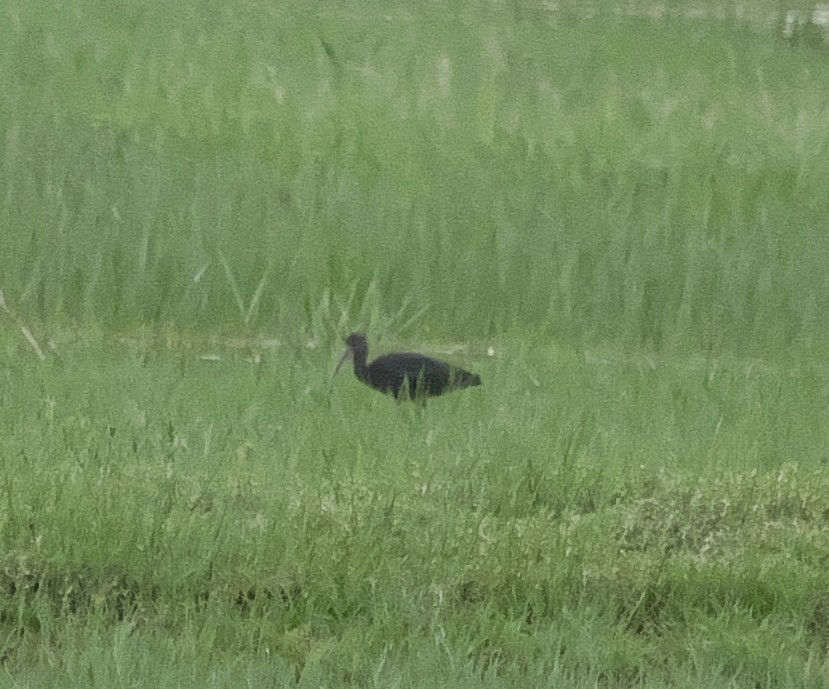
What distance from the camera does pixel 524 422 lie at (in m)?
5.29

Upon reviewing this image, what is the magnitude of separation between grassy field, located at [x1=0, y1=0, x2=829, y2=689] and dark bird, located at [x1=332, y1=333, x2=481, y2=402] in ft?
0.22

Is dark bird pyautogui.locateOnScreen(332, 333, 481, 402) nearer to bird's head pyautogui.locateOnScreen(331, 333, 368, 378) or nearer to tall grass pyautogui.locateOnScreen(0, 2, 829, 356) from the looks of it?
bird's head pyautogui.locateOnScreen(331, 333, 368, 378)

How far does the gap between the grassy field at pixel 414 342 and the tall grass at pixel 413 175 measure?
2cm

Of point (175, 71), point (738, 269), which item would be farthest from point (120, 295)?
point (738, 269)

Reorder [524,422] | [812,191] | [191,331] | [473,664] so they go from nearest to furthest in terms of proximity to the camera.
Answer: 1. [473,664]
2. [524,422]
3. [191,331]
4. [812,191]

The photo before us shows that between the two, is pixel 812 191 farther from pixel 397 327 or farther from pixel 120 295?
pixel 120 295

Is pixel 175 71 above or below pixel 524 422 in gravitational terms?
above

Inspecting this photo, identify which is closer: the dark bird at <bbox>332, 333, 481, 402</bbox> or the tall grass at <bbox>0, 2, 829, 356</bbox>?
the dark bird at <bbox>332, 333, 481, 402</bbox>

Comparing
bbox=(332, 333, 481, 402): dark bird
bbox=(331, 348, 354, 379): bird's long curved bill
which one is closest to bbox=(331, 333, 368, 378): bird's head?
bbox=(331, 348, 354, 379): bird's long curved bill

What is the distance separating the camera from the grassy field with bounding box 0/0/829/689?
4266 mm

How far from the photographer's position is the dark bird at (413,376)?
18.1 feet

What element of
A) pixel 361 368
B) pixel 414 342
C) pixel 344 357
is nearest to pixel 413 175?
pixel 414 342

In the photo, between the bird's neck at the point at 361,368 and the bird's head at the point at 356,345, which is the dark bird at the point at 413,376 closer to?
the bird's neck at the point at 361,368

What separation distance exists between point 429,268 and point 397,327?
29 centimetres
